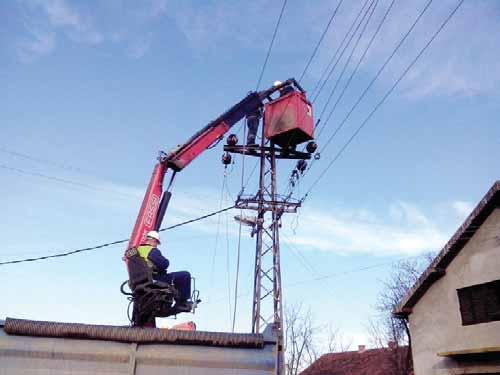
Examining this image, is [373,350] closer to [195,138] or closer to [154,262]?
[195,138]

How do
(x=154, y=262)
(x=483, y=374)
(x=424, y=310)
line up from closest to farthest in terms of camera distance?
(x=154, y=262)
(x=483, y=374)
(x=424, y=310)

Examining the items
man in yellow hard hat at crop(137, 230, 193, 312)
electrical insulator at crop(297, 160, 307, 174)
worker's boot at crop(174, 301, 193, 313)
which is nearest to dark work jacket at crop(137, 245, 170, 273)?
man in yellow hard hat at crop(137, 230, 193, 312)

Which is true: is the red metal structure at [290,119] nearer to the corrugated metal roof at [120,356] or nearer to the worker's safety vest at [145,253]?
the worker's safety vest at [145,253]

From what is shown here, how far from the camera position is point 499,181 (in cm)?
1158

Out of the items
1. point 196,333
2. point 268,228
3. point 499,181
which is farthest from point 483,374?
point 196,333

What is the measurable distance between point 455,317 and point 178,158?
8.56m

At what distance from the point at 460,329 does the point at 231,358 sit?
10.7 meters

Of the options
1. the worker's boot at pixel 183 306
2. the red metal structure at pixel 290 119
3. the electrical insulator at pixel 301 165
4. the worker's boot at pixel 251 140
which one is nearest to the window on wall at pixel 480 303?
the electrical insulator at pixel 301 165

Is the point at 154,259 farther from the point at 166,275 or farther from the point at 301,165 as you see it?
the point at 301,165

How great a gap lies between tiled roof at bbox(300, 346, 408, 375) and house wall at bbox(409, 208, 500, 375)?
1629 cm

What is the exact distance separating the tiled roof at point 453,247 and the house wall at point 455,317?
0.12 m

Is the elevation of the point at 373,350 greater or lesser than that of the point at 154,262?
greater

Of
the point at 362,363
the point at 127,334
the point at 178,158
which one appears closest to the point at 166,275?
the point at 127,334

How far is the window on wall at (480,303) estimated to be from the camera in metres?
11.4
